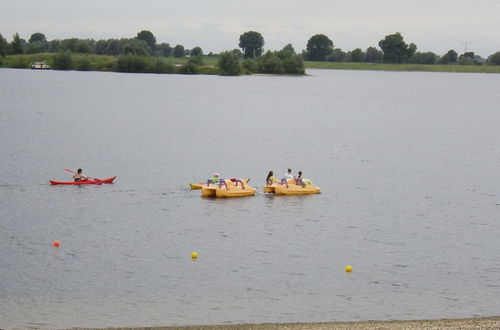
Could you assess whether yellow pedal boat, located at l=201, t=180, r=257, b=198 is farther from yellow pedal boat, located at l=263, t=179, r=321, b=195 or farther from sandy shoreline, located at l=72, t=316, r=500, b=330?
sandy shoreline, located at l=72, t=316, r=500, b=330

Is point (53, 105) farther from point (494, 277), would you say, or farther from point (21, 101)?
point (494, 277)

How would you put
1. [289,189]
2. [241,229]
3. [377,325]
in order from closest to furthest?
[377,325] → [241,229] → [289,189]

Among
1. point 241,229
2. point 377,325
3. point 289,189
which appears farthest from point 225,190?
point 377,325

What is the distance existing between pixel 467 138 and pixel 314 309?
72108 mm

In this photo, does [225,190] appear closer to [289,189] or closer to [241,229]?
[289,189]

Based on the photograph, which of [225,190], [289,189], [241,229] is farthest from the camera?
[289,189]

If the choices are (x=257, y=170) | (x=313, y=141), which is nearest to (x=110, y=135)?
(x=313, y=141)

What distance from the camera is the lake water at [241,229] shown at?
2944cm

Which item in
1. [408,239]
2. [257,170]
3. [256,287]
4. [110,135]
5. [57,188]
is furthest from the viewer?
[110,135]

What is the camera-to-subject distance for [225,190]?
49594mm

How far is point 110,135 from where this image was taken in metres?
86.2

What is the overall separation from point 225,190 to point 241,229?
24.4 feet

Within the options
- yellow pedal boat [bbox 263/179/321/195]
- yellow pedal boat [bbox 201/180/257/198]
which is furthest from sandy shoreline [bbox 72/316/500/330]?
yellow pedal boat [bbox 263/179/321/195]

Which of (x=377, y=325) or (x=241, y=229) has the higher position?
(x=377, y=325)
